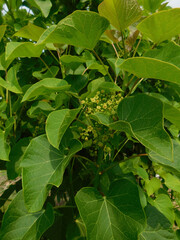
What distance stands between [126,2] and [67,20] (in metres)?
0.18

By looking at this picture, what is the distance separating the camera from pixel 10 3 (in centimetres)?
→ 122

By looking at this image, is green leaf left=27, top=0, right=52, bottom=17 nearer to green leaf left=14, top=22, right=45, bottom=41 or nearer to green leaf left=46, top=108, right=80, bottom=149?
green leaf left=14, top=22, right=45, bottom=41

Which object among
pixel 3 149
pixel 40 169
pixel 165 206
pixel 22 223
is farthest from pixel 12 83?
pixel 165 206

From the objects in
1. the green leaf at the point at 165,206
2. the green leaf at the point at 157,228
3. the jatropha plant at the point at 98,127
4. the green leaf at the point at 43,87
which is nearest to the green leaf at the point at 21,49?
the jatropha plant at the point at 98,127

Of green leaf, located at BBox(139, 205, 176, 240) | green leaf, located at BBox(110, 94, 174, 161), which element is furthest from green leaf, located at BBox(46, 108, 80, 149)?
green leaf, located at BBox(139, 205, 176, 240)

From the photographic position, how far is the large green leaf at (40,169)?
1.92ft

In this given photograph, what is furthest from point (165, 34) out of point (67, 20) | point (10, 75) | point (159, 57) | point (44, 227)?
point (44, 227)

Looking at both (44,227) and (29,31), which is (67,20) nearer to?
(29,31)

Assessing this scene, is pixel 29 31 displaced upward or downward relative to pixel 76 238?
upward

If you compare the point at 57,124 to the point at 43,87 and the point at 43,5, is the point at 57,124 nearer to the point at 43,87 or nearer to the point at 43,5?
the point at 43,87

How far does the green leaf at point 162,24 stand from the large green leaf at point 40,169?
1.32 ft

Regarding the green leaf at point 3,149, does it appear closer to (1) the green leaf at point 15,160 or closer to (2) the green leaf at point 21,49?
(1) the green leaf at point 15,160

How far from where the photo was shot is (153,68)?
1.74ft

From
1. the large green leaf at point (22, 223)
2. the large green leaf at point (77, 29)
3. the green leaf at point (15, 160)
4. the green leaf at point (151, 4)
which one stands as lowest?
the large green leaf at point (22, 223)
